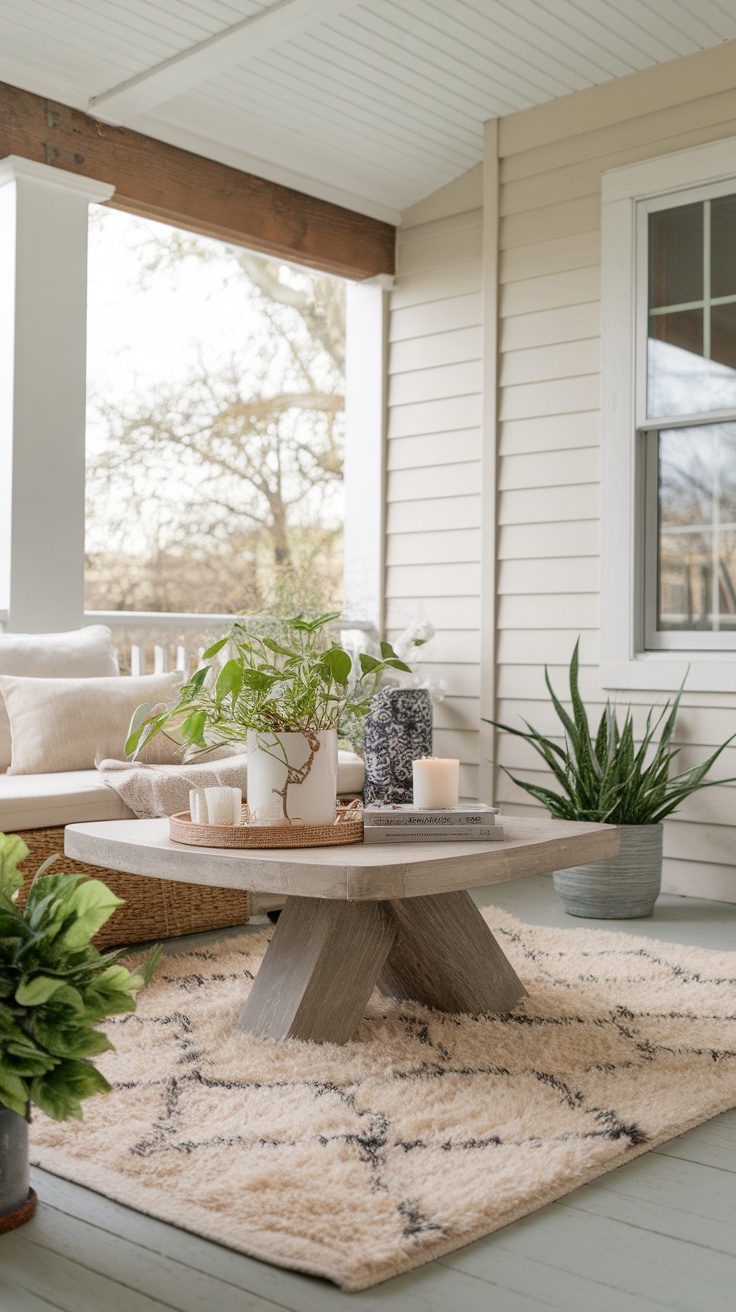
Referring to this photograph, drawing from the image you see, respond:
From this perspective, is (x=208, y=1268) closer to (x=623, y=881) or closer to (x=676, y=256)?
(x=623, y=881)

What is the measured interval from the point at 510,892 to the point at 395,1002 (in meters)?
1.68

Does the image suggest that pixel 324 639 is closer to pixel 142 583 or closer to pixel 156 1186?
pixel 156 1186

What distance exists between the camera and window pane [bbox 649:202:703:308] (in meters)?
4.17

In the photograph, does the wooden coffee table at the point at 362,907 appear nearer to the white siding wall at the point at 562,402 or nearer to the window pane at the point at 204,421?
the white siding wall at the point at 562,402

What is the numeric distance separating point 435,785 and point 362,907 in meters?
0.30

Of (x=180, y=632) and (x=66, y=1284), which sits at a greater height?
(x=180, y=632)

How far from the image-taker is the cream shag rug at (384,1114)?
5.42ft

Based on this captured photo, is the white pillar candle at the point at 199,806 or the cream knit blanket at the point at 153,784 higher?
the white pillar candle at the point at 199,806

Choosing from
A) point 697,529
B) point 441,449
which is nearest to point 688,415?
point 697,529

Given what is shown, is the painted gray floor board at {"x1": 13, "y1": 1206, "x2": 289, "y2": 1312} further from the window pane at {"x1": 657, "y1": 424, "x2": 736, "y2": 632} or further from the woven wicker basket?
the window pane at {"x1": 657, "y1": 424, "x2": 736, "y2": 632}

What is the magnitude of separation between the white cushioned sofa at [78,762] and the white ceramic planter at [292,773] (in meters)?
0.87

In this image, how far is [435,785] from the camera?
2529 mm

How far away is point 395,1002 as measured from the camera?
8.81ft

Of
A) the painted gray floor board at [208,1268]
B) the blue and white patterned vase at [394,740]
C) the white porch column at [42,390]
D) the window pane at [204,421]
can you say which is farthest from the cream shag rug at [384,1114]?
the window pane at [204,421]
